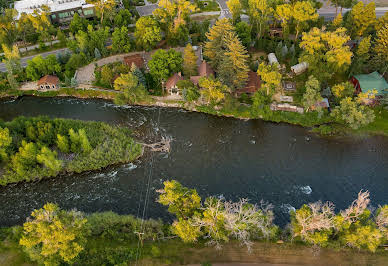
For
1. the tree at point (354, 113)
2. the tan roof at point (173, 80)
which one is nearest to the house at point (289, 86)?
the tree at point (354, 113)

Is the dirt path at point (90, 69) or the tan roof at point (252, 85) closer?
the tan roof at point (252, 85)

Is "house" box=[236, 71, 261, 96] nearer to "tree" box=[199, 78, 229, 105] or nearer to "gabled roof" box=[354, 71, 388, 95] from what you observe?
"tree" box=[199, 78, 229, 105]

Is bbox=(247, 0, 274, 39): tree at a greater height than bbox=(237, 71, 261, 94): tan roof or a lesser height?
greater

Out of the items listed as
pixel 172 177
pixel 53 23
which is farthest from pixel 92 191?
pixel 53 23

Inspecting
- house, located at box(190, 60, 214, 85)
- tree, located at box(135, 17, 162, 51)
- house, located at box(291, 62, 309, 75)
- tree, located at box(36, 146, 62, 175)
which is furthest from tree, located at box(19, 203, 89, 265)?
house, located at box(291, 62, 309, 75)

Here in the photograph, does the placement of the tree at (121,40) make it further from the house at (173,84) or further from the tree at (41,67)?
the house at (173,84)

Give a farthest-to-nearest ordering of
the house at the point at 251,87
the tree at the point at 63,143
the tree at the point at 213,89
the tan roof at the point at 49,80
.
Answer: the tan roof at the point at 49,80, the house at the point at 251,87, the tree at the point at 213,89, the tree at the point at 63,143
